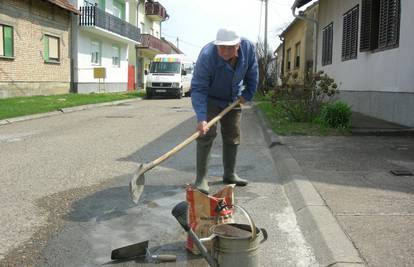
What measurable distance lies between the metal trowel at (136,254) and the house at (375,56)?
23.7ft

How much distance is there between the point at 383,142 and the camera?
8.48 meters

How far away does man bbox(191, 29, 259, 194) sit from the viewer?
4.65 meters

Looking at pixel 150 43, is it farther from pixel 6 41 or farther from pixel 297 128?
pixel 297 128

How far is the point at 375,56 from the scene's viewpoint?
39.3ft

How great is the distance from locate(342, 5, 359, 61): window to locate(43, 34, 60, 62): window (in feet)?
49.1

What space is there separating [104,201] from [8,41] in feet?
59.5

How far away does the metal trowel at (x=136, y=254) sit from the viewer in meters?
3.63

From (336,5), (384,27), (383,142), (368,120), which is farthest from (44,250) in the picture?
(336,5)

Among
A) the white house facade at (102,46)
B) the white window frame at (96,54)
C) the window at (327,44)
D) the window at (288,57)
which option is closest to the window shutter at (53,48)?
the white house facade at (102,46)

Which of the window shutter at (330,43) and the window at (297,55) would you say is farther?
the window at (297,55)

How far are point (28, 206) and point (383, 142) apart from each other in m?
5.84

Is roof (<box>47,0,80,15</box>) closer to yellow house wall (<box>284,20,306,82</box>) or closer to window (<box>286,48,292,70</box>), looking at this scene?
yellow house wall (<box>284,20,306,82</box>)

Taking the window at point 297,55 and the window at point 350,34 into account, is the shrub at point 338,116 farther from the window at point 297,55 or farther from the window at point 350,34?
the window at point 297,55

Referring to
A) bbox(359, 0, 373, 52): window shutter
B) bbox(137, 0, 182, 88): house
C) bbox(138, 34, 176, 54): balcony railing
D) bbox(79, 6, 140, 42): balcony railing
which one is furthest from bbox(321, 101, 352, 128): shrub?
bbox(138, 34, 176, 54): balcony railing
